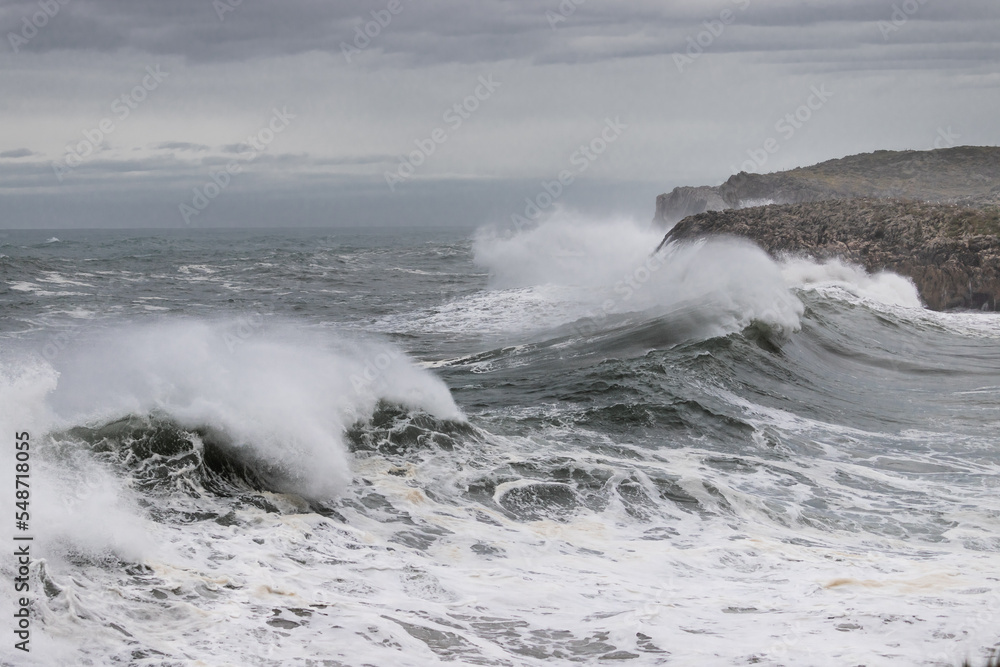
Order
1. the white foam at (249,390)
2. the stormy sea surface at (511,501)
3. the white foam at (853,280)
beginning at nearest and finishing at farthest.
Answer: the stormy sea surface at (511,501), the white foam at (249,390), the white foam at (853,280)

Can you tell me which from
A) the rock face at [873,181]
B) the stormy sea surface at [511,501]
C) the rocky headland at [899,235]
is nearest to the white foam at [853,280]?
the rocky headland at [899,235]

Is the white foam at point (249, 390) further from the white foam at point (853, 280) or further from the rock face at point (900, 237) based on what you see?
the rock face at point (900, 237)

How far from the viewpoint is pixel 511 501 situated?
8016 millimetres

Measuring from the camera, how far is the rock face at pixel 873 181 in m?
43.1

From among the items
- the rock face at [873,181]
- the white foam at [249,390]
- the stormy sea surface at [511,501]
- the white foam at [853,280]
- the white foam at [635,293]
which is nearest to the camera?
the stormy sea surface at [511,501]

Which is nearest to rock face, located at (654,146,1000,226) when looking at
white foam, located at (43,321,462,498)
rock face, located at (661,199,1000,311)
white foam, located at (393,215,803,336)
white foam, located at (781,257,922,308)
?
white foam, located at (393,215,803,336)

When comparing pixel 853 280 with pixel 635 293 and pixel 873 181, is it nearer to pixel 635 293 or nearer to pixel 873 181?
pixel 635 293

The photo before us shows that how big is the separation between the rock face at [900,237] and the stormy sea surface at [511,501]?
5568 millimetres

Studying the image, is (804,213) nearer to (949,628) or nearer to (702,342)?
(702,342)

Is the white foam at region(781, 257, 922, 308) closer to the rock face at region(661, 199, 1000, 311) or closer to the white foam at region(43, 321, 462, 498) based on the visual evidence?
the rock face at region(661, 199, 1000, 311)

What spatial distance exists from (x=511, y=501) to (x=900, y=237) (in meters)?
19.6

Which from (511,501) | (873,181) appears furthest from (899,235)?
(873,181)

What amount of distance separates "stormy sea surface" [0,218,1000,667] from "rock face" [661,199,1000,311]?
5568 mm

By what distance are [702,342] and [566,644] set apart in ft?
35.2
